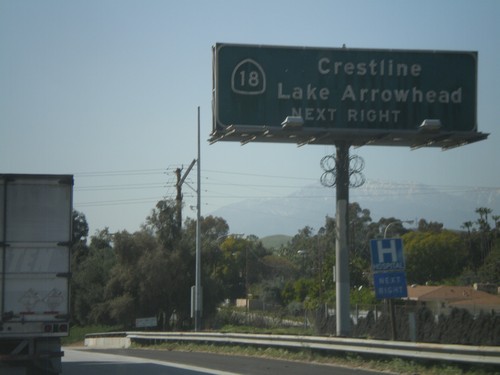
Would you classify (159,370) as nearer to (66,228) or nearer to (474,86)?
(66,228)

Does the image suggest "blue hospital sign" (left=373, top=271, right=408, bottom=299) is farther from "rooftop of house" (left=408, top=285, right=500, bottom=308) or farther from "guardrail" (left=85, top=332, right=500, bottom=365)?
"rooftop of house" (left=408, top=285, right=500, bottom=308)

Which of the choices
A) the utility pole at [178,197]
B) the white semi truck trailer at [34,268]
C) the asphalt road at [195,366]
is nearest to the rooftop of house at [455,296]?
the utility pole at [178,197]

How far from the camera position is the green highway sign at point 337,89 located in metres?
28.0

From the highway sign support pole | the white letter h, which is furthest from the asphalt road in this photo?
the highway sign support pole

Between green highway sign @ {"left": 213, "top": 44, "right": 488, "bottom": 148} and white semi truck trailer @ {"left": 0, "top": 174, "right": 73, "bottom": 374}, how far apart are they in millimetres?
12040

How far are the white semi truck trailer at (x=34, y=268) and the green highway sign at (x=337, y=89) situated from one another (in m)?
12.0

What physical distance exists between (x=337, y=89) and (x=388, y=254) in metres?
9.77

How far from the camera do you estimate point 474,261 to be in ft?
288

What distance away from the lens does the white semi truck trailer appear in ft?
51.6

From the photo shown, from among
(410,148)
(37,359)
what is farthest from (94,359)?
(410,148)

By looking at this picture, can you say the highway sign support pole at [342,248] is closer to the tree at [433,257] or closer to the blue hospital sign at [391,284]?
the blue hospital sign at [391,284]

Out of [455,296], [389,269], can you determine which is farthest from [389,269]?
[455,296]


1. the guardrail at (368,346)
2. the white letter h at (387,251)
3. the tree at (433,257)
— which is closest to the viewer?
the guardrail at (368,346)

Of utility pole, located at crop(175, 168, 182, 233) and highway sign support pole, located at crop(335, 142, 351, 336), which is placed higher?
utility pole, located at crop(175, 168, 182, 233)
